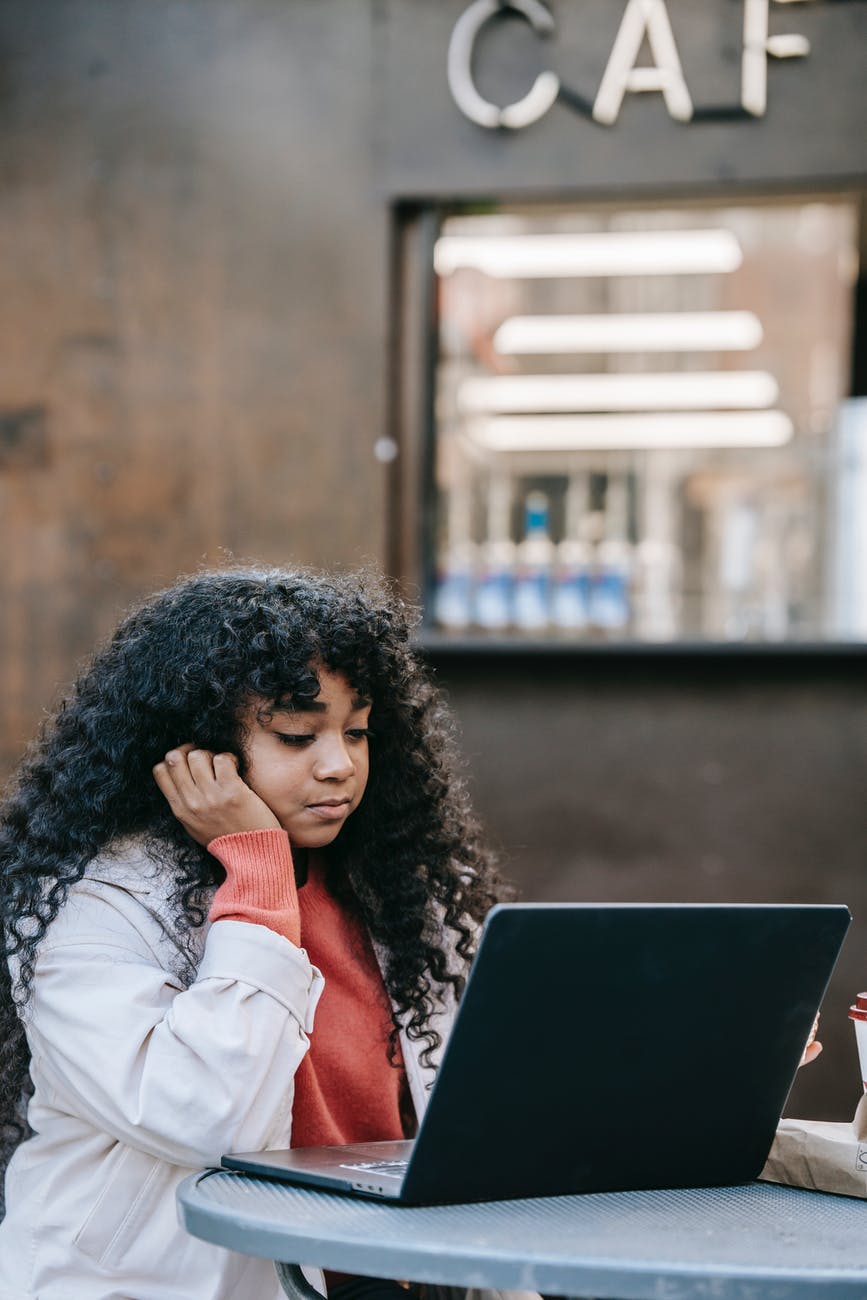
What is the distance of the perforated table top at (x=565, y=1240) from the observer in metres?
1.22

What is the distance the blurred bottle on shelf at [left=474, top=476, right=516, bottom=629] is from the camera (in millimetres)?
4938

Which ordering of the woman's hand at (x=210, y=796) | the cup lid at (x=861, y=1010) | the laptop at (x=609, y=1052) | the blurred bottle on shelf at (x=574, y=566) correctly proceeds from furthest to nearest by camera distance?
the blurred bottle on shelf at (x=574, y=566), the woman's hand at (x=210, y=796), the cup lid at (x=861, y=1010), the laptop at (x=609, y=1052)

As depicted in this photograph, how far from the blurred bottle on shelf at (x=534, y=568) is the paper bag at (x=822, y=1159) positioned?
10.9 feet

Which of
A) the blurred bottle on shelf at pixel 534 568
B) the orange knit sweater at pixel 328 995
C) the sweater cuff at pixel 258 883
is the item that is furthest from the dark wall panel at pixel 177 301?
the sweater cuff at pixel 258 883

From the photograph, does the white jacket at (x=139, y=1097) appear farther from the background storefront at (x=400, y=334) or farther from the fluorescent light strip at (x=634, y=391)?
the fluorescent light strip at (x=634, y=391)

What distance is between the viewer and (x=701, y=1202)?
1.49m

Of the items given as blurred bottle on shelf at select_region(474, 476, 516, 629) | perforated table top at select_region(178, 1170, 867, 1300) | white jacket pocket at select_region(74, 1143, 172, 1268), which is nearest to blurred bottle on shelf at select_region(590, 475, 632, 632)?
blurred bottle on shelf at select_region(474, 476, 516, 629)

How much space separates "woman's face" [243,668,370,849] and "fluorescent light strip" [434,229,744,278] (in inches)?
124

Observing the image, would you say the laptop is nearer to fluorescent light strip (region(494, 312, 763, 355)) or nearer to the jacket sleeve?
the jacket sleeve

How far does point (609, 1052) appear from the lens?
1.41m

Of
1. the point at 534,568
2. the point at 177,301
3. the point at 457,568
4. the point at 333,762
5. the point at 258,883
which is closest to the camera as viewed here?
the point at 258,883

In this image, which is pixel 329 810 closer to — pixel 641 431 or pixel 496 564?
pixel 496 564

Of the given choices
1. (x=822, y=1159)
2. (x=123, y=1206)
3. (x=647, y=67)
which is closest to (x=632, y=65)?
(x=647, y=67)

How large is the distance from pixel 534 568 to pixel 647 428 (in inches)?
27.3
